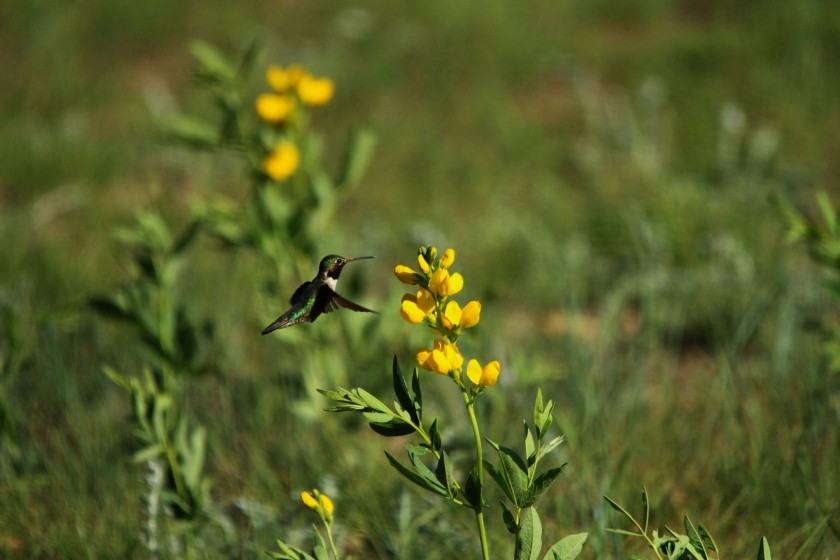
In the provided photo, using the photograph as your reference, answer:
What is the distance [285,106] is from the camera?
186cm

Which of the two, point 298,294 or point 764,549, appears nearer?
point 764,549

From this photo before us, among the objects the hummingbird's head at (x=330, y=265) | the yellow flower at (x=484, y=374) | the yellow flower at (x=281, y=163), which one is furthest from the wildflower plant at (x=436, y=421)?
the yellow flower at (x=281, y=163)

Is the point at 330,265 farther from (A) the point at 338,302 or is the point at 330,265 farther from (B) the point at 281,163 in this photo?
(B) the point at 281,163

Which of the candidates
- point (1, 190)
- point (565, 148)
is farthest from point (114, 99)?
point (565, 148)

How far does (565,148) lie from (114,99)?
8.35 feet

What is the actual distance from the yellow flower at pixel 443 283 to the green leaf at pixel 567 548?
0.33 meters

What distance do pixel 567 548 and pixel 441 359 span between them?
283mm

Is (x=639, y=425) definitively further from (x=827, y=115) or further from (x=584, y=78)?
(x=584, y=78)

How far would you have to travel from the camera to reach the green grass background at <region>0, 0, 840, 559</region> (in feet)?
5.68

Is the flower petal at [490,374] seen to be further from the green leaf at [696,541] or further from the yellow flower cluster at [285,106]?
the yellow flower cluster at [285,106]

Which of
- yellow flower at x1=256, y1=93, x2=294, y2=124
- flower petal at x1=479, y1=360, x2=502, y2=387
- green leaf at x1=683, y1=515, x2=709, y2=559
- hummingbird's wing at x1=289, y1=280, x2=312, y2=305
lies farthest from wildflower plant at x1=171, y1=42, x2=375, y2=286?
green leaf at x1=683, y1=515, x2=709, y2=559

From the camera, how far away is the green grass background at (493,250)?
1.73 metres

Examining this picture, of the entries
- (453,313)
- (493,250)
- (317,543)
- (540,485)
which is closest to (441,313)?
(453,313)

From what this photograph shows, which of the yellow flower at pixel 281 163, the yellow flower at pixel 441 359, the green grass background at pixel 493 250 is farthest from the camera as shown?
the yellow flower at pixel 281 163
